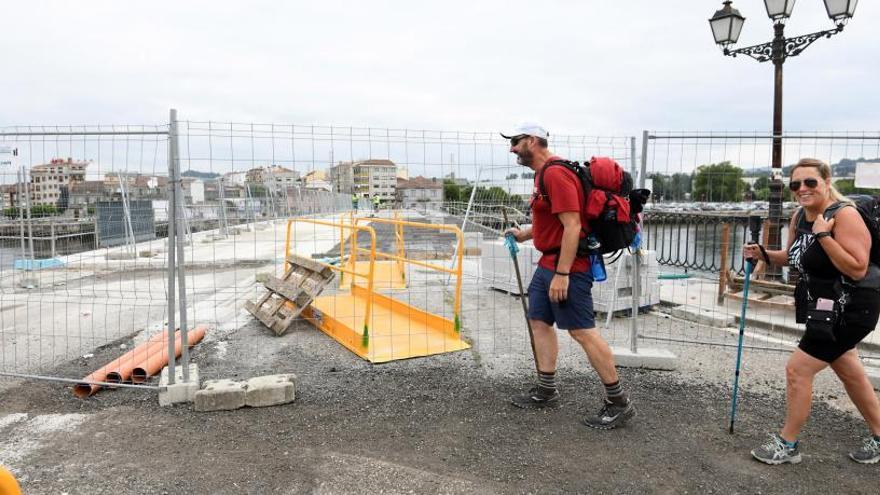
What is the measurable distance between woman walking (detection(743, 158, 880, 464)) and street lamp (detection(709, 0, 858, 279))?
352 cm

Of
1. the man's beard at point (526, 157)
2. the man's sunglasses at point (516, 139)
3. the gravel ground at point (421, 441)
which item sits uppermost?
the man's sunglasses at point (516, 139)

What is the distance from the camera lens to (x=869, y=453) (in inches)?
129

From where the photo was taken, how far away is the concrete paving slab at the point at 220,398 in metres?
4.05

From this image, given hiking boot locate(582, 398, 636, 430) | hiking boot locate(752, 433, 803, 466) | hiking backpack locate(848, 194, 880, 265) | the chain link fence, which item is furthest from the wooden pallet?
hiking backpack locate(848, 194, 880, 265)

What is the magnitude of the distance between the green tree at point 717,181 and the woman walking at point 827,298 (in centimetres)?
210

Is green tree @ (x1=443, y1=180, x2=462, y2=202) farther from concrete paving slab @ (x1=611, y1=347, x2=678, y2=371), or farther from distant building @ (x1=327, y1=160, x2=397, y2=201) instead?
concrete paving slab @ (x1=611, y1=347, x2=678, y2=371)

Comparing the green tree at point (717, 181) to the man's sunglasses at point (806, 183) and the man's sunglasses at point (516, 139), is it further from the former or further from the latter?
the man's sunglasses at point (516, 139)

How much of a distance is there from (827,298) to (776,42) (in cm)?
598

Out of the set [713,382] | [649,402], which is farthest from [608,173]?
[713,382]

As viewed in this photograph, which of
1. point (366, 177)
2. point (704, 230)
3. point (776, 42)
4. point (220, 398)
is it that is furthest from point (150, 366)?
point (704, 230)

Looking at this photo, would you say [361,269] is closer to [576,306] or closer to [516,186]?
[516,186]

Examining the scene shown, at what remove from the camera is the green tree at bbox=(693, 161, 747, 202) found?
534 centimetres

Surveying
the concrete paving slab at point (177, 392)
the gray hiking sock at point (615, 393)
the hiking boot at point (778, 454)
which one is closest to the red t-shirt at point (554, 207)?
the gray hiking sock at point (615, 393)

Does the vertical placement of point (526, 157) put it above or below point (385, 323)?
above
